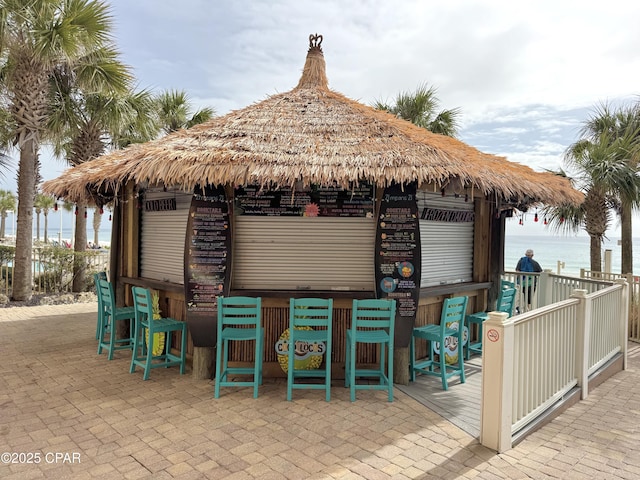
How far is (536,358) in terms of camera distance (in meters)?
4.11

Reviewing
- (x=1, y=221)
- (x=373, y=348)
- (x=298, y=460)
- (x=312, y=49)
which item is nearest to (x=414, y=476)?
(x=298, y=460)

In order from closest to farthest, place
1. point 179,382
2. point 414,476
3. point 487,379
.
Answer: point 414,476 → point 487,379 → point 179,382

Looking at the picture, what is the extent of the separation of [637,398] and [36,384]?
7.25 m

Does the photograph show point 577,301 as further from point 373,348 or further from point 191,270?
point 191,270

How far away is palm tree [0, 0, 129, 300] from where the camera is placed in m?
9.20

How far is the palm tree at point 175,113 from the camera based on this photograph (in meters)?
14.2

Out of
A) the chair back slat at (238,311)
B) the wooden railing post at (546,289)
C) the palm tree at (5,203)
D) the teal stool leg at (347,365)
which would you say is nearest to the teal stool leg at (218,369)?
the chair back slat at (238,311)

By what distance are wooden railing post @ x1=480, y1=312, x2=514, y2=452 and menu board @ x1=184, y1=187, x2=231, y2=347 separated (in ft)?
10.4

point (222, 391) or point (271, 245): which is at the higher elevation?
point (271, 245)

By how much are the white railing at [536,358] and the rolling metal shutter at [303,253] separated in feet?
6.84

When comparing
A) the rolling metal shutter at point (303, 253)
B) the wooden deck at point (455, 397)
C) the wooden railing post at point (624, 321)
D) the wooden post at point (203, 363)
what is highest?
the rolling metal shutter at point (303, 253)

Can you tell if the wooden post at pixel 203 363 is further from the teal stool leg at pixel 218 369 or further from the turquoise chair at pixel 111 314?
the turquoise chair at pixel 111 314

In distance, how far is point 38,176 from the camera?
40.4ft

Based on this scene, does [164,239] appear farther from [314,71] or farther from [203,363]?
[314,71]
